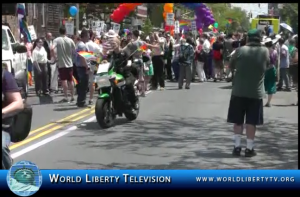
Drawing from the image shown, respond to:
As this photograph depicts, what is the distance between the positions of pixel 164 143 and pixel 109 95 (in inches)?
70.7

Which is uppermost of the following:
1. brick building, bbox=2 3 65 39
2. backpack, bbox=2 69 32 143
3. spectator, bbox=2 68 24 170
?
brick building, bbox=2 3 65 39

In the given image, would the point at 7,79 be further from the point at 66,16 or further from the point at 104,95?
the point at 66,16

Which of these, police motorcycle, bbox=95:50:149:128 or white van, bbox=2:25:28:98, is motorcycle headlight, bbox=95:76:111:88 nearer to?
police motorcycle, bbox=95:50:149:128

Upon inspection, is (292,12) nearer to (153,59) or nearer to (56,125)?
(153,59)

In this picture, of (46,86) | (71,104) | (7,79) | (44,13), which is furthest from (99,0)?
(44,13)

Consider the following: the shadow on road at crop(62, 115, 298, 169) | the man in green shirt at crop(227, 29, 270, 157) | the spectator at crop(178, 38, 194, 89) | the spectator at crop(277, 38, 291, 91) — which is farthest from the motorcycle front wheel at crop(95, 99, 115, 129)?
the spectator at crop(277, 38, 291, 91)

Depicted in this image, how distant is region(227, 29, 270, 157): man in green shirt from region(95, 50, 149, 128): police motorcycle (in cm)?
290

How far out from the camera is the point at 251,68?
7.93m

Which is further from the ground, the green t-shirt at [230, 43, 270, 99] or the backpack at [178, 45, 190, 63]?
the green t-shirt at [230, 43, 270, 99]

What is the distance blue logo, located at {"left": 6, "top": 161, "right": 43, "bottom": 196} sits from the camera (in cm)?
501

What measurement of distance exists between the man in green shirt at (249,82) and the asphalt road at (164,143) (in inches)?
22.6

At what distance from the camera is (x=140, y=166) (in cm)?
760

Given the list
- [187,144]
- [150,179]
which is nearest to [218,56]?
[187,144]

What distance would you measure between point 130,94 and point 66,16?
1965cm
